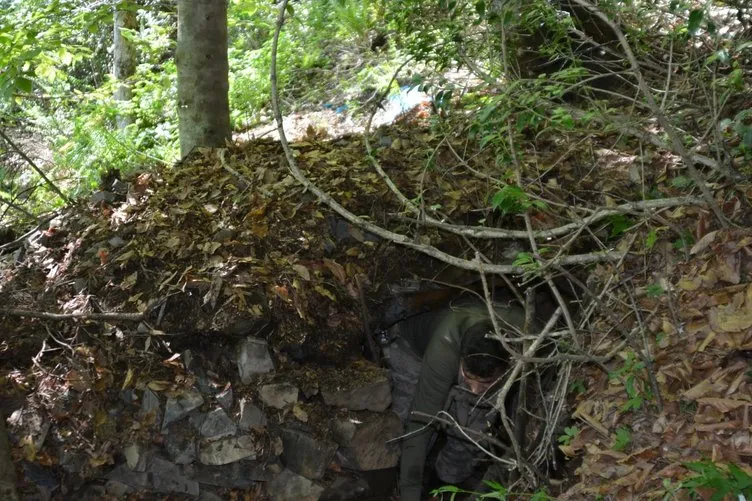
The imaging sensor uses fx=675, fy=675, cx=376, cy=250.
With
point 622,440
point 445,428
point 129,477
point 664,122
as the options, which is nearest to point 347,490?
point 445,428

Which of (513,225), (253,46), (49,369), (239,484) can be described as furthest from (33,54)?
(253,46)

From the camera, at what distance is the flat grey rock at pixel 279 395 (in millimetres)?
4391

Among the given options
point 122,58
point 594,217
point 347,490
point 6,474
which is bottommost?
point 347,490

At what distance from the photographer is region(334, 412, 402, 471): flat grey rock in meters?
4.62

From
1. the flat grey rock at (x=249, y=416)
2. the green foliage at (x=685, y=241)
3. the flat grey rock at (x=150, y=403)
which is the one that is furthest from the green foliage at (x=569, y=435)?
the flat grey rock at (x=150, y=403)

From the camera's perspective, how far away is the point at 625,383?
143 inches

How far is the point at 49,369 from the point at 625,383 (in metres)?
3.38

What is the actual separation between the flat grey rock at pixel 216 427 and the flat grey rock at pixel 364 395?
0.66 m

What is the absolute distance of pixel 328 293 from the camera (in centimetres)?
452

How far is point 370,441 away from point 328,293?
1100 millimetres

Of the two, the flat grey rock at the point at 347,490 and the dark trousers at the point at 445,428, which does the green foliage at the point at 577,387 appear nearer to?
the dark trousers at the point at 445,428

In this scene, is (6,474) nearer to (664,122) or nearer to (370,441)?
(370,441)

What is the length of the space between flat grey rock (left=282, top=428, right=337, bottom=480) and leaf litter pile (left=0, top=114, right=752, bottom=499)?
0.12 m

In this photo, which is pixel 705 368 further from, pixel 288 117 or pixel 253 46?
pixel 253 46
